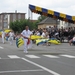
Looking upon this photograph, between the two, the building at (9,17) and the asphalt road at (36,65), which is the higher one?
the building at (9,17)

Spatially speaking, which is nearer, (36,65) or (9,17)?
(36,65)

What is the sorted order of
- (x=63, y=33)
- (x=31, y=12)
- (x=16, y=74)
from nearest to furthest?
1. (x=16, y=74)
2. (x=63, y=33)
3. (x=31, y=12)

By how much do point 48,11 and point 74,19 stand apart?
3331 mm

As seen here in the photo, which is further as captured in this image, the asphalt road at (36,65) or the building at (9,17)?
the building at (9,17)

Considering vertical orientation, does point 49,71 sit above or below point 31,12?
below

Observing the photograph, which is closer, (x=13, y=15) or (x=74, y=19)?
(x=74, y=19)

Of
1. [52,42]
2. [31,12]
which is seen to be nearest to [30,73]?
[52,42]

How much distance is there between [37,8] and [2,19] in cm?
14117

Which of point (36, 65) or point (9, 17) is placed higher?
point (9, 17)

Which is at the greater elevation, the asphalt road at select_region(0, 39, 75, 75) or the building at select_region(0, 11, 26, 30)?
the building at select_region(0, 11, 26, 30)

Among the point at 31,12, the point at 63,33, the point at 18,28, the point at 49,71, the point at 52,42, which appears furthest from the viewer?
the point at 18,28

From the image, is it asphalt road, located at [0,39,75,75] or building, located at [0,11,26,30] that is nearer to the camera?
asphalt road, located at [0,39,75,75]

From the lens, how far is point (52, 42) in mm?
33812

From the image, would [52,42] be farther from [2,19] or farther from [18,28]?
[2,19]
